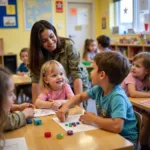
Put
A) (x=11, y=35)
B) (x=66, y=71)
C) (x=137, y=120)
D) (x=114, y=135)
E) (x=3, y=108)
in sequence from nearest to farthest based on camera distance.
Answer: (x=3, y=108) → (x=114, y=135) → (x=137, y=120) → (x=66, y=71) → (x=11, y=35)

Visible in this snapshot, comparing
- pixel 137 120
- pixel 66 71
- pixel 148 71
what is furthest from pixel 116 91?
pixel 148 71

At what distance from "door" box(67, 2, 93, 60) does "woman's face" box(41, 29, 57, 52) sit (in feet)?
16.7

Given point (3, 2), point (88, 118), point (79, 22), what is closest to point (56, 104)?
point (88, 118)

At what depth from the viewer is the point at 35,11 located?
656 centimetres

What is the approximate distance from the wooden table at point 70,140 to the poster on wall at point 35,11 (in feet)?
18.4

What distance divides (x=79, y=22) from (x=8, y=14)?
2.09 metres

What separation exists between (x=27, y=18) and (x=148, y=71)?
4935 millimetres

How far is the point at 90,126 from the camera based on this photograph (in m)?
1.30

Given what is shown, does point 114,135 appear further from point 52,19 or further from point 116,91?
point 52,19

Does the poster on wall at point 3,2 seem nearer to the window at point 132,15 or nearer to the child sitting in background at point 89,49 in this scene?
the child sitting in background at point 89,49

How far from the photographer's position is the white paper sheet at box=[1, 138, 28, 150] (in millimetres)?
1061

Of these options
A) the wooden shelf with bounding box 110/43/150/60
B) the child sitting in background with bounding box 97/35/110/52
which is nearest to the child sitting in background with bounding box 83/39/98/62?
the child sitting in background with bounding box 97/35/110/52

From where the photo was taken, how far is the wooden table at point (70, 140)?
105cm

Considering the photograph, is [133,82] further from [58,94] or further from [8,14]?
[8,14]
